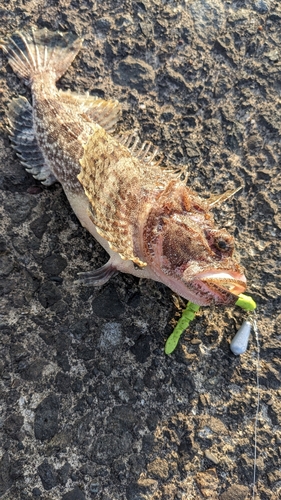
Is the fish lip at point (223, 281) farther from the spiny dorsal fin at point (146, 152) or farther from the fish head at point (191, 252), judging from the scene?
the spiny dorsal fin at point (146, 152)

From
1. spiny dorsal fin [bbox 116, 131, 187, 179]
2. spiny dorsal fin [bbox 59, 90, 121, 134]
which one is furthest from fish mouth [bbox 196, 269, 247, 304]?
spiny dorsal fin [bbox 59, 90, 121, 134]

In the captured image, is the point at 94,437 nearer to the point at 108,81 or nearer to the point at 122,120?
the point at 122,120

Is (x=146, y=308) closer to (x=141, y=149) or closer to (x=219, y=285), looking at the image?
(x=219, y=285)

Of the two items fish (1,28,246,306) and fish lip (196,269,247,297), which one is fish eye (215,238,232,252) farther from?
fish lip (196,269,247,297)

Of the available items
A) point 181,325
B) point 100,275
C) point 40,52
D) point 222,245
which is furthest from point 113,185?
point 40,52

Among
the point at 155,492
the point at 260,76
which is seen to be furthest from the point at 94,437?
the point at 260,76
